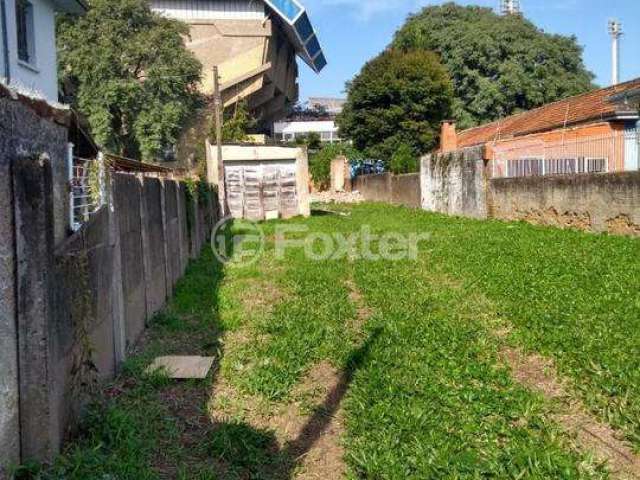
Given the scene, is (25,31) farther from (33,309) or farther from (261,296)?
(33,309)

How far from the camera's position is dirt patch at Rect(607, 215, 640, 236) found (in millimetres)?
11648

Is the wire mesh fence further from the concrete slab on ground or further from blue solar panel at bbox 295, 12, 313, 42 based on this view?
blue solar panel at bbox 295, 12, 313, 42

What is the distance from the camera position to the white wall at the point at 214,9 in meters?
39.4

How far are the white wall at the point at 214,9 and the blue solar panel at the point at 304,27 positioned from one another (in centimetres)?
265

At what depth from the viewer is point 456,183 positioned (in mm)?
20438

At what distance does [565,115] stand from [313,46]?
2903cm

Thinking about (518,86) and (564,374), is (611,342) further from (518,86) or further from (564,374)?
(518,86)

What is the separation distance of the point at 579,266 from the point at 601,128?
10.6 m

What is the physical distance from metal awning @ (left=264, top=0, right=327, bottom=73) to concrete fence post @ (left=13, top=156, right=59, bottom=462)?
37772 mm

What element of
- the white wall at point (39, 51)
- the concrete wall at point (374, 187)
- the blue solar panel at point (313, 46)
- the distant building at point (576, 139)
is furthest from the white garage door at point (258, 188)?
the blue solar panel at point (313, 46)

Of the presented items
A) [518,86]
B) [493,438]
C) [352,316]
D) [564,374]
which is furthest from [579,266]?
[518,86]

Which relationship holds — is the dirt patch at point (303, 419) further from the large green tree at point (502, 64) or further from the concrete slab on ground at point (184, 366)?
the large green tree at point (502, 64)

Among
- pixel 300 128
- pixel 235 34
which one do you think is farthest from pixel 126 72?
pixel 300 128

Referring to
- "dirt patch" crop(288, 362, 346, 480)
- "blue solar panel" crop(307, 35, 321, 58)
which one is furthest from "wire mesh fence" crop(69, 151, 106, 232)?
"blue solar panel" crop(307, 35, 321, 58)
